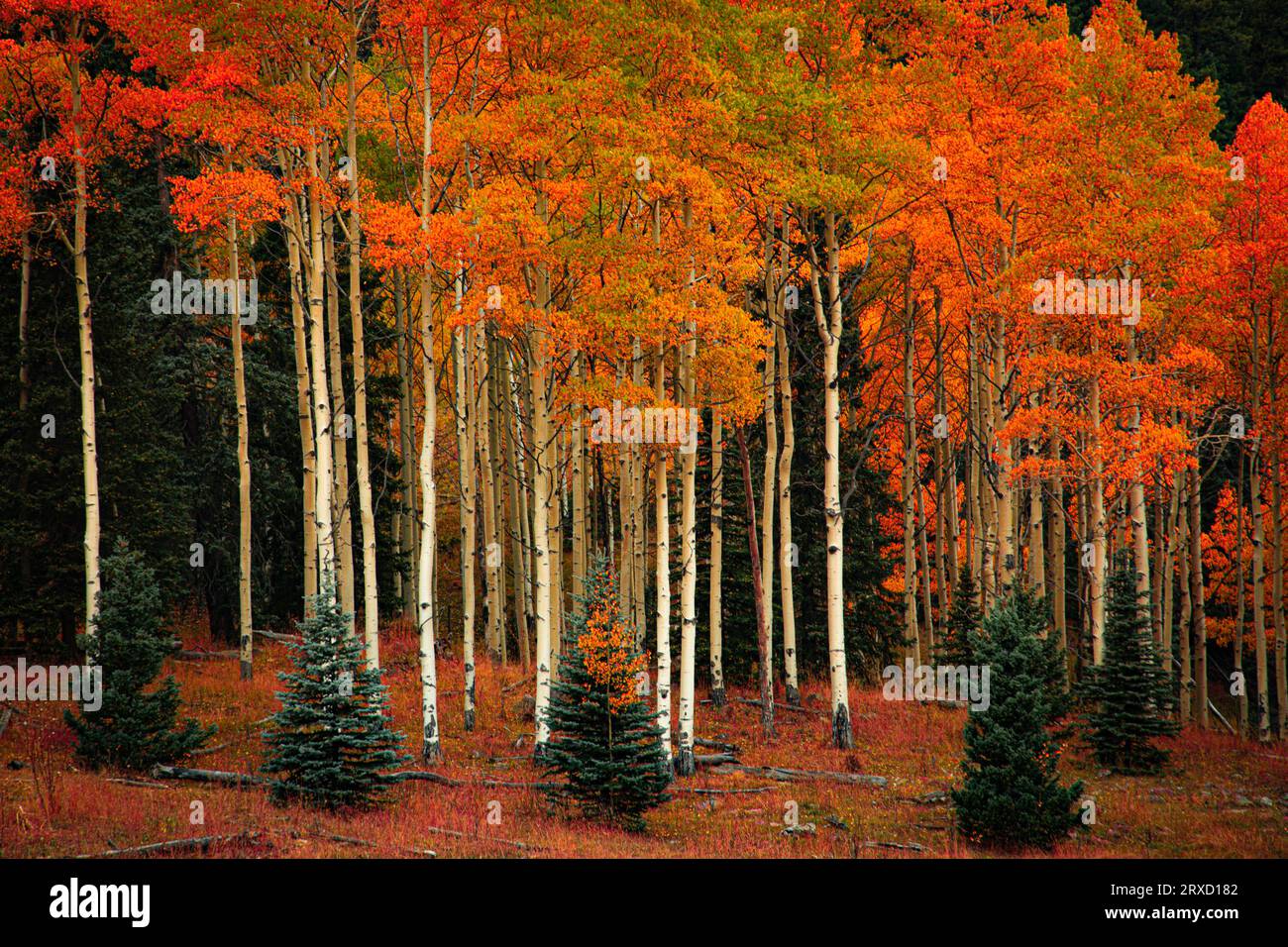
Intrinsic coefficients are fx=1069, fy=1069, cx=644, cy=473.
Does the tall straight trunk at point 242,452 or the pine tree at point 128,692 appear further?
the tall straight trunk at point 242,452

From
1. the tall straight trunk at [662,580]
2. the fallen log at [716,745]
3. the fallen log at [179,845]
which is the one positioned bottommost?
the fallen log at [716,745]

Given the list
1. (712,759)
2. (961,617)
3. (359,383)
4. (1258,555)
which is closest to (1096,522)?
(961,617)

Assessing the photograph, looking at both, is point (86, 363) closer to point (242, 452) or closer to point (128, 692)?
point (242, 452)

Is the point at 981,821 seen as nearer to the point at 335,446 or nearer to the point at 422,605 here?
the point at 422,605

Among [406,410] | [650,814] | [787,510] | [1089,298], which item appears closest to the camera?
[650,814]

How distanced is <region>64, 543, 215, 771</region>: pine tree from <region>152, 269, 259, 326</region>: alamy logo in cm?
807

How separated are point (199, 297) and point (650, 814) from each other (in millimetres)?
15103

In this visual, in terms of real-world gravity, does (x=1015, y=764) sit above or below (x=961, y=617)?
below

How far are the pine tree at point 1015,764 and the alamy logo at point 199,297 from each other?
15.6 metres

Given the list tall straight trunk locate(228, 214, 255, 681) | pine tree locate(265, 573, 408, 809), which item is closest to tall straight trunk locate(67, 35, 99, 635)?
tall straight trunk locate(228, 214, 255, 681)

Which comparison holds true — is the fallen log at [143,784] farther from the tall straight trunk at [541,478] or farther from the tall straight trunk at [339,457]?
the tall straight trunk at [541,478]

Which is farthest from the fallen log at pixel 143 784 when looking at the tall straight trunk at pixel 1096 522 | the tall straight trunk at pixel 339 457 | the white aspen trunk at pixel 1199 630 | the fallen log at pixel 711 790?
the white aspen trunk at pixel 1199 630

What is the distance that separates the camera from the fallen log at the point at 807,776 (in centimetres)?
1616

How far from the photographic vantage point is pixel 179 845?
10.9 m
